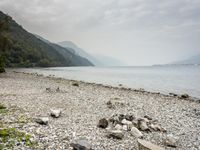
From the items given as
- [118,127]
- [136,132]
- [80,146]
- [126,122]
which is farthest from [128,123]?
[80,146]

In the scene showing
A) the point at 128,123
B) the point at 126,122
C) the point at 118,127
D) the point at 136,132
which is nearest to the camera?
the point at 136,132

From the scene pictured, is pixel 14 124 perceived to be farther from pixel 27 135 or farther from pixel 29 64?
pixel 29 64

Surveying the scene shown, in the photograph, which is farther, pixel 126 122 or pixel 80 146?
pixel 126 122

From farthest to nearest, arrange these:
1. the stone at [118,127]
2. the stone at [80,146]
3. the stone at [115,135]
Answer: the stone at [118,127] → the stone at [115,135] → the stone at [80,146]

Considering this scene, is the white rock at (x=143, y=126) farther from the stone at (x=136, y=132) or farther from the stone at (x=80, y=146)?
the stone at (x=80, y=146)

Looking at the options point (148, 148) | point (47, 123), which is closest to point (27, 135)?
point (47, 123)

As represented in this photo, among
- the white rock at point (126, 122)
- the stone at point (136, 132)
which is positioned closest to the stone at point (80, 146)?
the stone at point (136, 132)

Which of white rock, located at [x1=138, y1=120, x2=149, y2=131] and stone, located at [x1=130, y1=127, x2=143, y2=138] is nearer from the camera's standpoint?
stone, located at [x1=130, y1=127, x2=143, y2=138]

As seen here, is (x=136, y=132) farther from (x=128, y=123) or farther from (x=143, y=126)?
(x=128, y=123)

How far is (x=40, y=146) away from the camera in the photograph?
8781 mm

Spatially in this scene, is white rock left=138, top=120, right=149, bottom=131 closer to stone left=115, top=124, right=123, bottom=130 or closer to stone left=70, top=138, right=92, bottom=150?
stone left=115, top=124, right=123, bottom=130

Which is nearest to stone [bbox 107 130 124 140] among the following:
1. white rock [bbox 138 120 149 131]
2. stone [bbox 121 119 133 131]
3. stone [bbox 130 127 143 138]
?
stone [bbox 130 127 143 138]

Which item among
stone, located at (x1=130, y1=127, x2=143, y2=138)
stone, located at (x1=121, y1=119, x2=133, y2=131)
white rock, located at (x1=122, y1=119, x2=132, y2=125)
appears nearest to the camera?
stone, located at (x1=130, y1=127, x2=143, y2=138)

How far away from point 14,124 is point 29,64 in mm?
169565
